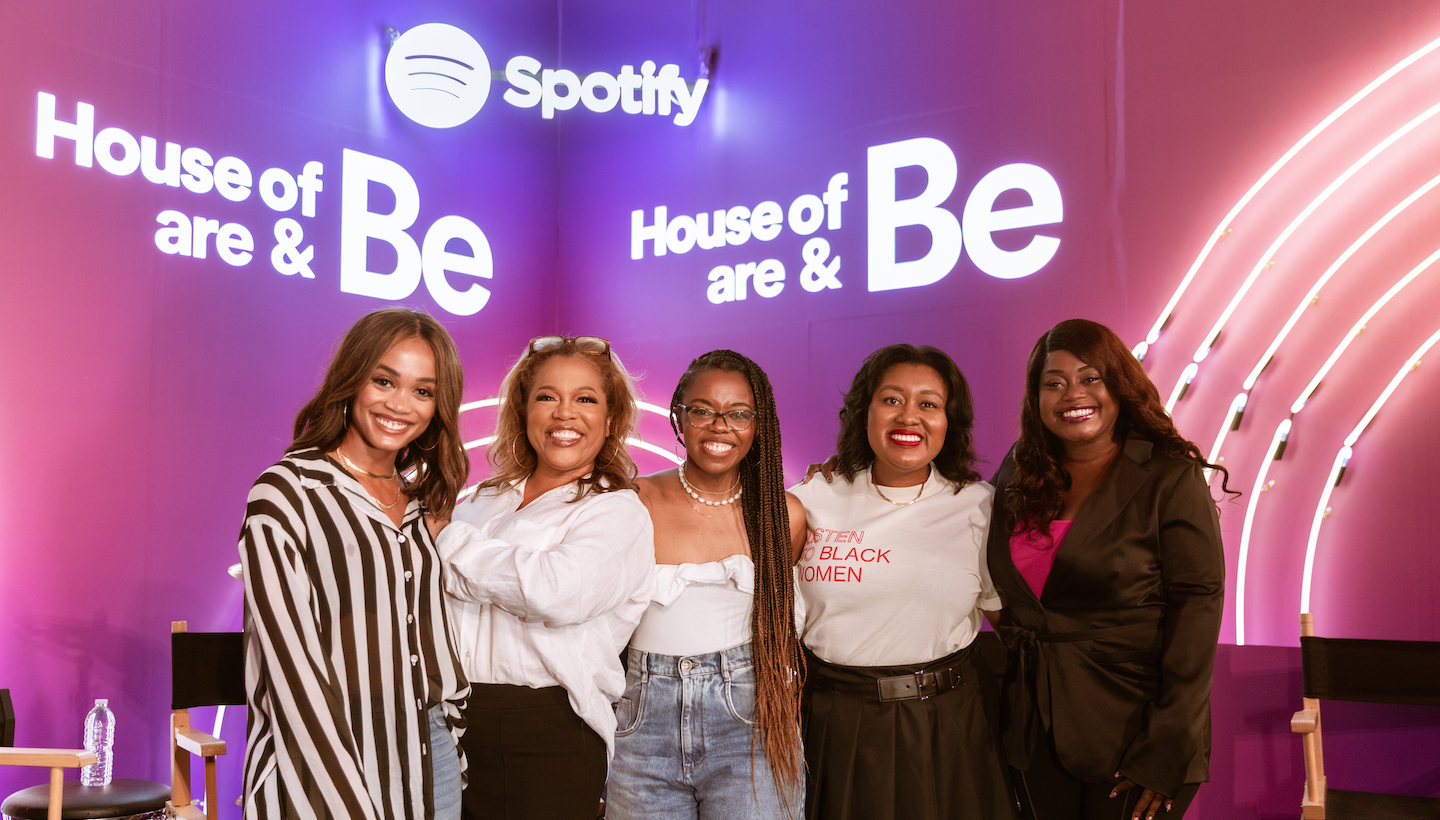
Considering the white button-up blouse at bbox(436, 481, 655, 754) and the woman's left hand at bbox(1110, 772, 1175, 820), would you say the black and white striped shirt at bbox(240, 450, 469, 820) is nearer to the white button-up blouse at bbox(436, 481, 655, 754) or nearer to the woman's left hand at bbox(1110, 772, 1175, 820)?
the white button-up blouse at bbox(436, 481, 655, 754)

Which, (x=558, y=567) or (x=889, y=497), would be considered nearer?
(x=558, y=567)

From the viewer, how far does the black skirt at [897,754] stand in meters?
2.31

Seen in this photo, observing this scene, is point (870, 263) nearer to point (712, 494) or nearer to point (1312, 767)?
point (1312, 767)

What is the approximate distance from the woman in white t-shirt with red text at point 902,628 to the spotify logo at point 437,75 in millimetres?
3660

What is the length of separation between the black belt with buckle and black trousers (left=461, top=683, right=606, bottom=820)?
27.5 inches

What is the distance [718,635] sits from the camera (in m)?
2.20

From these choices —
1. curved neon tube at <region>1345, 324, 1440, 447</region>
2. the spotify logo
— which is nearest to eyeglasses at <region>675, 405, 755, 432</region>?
curved neon tube at <region>1345, 324, 1440, 447</region>

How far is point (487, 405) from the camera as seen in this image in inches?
221

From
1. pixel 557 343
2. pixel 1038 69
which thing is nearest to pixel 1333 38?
pixel 1038 69

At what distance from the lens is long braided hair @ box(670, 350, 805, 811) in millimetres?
2164

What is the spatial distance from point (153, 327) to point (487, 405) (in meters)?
1.75

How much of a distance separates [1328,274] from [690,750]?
122 inches

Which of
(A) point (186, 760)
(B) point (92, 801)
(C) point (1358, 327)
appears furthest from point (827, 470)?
(B) point (92, 801)

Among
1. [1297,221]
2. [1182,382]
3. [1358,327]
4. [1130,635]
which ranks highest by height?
[1297,221]
